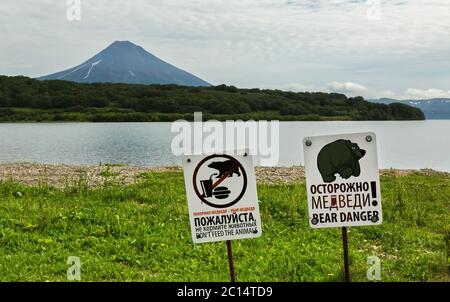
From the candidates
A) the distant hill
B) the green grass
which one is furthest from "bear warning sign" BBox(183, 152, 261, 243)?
the distant hill

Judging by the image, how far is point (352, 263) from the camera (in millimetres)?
8898

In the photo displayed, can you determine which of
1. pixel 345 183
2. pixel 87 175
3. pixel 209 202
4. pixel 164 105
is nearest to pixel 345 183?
pixel 345 183

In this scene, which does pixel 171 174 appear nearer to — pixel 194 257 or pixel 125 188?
pixel 125 188

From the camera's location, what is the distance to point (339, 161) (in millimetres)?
5695

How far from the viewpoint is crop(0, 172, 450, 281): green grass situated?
823cm

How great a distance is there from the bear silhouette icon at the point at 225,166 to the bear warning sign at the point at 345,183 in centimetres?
86

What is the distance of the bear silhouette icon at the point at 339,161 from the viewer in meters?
5.66

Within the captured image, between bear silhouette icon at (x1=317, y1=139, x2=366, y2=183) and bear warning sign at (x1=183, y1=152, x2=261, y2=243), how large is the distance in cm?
83

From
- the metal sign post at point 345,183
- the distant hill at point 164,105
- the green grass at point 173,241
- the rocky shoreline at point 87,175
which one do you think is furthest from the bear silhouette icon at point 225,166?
the distant hill at point 164,105

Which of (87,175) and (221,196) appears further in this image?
(87,175)

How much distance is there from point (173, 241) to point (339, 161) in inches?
209

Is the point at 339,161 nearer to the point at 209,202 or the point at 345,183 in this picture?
the point at 345,183
